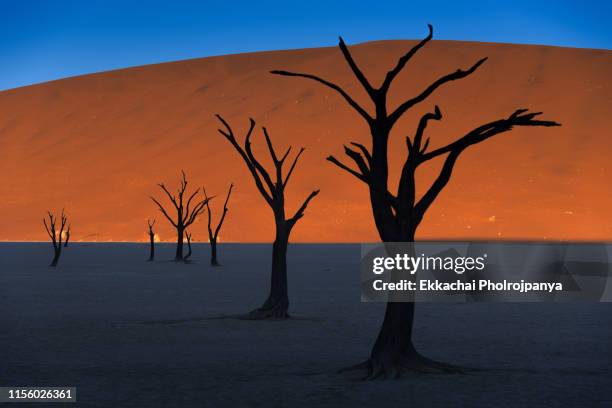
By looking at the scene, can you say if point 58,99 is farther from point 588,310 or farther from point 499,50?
point 588,310

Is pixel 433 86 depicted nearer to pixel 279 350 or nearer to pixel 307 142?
pixel 279 350

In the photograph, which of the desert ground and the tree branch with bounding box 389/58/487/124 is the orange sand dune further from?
the tree branch with bounding box 389/58/487/124

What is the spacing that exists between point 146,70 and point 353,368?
125 m

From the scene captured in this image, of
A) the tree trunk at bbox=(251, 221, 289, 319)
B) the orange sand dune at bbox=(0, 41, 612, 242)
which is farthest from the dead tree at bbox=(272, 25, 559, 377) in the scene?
the orange sand dune at bbox=(0, 41, 612, 242)

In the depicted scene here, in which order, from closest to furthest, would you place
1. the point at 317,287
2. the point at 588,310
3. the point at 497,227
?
1. the point at 588,310
2. the point at 317,287
3. the point at 497,227

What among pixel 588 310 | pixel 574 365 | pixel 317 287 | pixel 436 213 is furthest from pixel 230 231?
pixel 574 365

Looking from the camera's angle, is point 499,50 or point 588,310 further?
point 499,50

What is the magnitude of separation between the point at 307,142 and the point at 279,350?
8427cm

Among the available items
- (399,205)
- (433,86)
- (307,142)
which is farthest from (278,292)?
(307,142)

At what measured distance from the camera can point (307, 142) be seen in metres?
97.2

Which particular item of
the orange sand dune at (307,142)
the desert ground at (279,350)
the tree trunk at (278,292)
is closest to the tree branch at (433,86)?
the desert ground at (279,350)

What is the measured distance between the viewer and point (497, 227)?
258ft

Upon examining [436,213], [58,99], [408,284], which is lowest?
[408,284]

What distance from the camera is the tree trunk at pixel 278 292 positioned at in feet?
58.0
